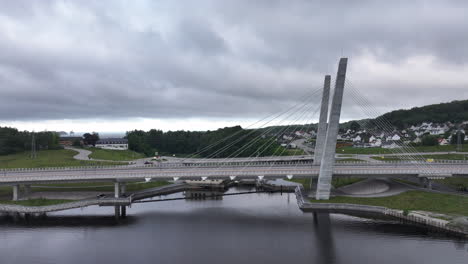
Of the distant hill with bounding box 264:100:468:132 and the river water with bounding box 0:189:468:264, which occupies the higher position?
the distant hill with bounding box 264:100:468:132

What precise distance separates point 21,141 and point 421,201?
112 meters

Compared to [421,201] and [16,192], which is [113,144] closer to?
[16,192]

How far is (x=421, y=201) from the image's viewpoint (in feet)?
144

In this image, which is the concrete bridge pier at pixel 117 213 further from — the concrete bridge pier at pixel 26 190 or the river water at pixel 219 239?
the concrete bridge pier at pixel 26 190

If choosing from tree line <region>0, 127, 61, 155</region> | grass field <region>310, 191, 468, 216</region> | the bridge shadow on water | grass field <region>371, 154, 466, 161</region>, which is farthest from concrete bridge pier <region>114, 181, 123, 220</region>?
tree line <region>0, 127, 61, 155</region>

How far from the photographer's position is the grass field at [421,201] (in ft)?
133

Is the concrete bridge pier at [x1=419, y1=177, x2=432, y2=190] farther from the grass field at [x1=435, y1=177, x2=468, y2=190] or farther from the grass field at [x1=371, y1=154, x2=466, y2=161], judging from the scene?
the grass field at [x1=371, y1=154, x2=466, y2=161]

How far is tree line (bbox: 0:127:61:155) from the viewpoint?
99562mm

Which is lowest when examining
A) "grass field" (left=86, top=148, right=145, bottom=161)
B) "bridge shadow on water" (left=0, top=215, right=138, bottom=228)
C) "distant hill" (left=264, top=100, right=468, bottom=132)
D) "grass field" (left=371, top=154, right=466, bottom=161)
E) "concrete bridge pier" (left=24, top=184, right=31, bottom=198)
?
"bridge shadow on water" (left=0, top=215, right=138, bottom=228)

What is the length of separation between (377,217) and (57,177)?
47383 millimetres

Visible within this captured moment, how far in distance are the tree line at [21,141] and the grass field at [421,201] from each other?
9608cm

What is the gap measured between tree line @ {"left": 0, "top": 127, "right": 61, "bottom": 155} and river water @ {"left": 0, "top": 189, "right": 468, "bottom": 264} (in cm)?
6846

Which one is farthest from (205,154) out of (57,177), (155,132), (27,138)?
(57,177)

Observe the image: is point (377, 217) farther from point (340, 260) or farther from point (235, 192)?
point (235, 192)
